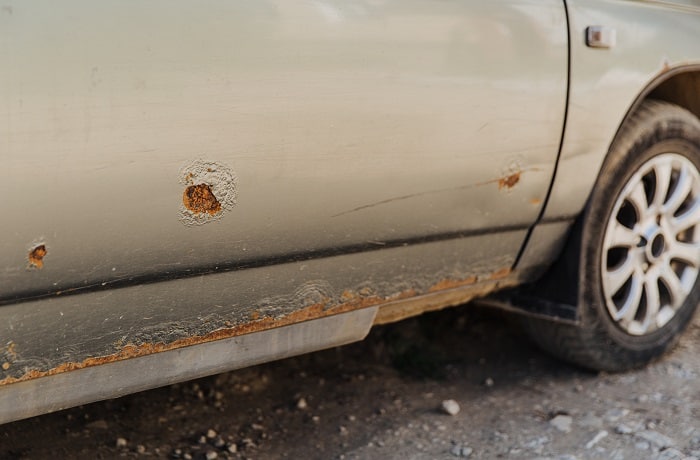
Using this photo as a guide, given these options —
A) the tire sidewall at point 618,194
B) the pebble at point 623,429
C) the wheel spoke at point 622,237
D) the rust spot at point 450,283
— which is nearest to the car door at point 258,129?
the rust spot at point 450,283

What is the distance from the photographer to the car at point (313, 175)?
5.09 ft

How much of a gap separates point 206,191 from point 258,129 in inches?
6.8

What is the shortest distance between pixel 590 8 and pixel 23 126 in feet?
5.29

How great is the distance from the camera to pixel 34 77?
4.82 ft

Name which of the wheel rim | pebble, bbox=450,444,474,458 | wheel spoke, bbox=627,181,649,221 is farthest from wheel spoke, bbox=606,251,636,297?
pebble, bbox=450,444,474,458

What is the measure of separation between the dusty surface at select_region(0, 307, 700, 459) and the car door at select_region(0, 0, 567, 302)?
0.64 metres

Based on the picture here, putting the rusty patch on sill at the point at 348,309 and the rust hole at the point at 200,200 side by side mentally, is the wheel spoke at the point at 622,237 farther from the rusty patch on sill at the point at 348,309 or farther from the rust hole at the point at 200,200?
the rust hole at the point at 200,200

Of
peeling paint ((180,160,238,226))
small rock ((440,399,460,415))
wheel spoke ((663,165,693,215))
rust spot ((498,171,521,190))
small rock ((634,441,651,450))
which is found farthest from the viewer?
wheel spoke ((663,165,693,215))

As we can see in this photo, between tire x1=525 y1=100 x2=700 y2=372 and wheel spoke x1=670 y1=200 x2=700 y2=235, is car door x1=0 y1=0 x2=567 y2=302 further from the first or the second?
wheel spoke x1=670 y1=200 x2=700 y2=235

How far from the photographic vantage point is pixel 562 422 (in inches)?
99.3

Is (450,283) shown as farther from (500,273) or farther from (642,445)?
(642,445)

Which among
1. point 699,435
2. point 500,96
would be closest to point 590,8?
point 500,96

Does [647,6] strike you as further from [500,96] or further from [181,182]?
[181,182]

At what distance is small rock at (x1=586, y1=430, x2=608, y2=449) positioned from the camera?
2.38 meters
